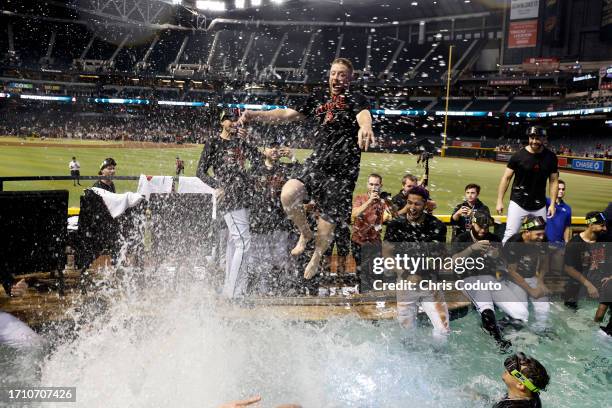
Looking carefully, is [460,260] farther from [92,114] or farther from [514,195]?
[92,114]

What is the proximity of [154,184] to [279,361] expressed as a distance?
A: 11.3 ft

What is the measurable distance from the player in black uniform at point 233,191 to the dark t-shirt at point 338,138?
120 cm

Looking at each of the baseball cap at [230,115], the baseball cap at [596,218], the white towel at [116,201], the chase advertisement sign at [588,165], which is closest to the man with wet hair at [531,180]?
the baseball cap at [596,218]

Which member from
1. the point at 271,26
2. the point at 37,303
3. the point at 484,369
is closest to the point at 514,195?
the point at 484,369

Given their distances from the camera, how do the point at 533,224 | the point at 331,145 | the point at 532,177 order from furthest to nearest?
the point at 532,177
the point at 533,224
the point at 331,145

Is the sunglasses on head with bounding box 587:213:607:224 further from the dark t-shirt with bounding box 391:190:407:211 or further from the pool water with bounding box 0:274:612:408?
the dark t-shirt with bounding box 391:190:407:211

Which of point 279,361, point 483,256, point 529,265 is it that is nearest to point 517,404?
point 279,361

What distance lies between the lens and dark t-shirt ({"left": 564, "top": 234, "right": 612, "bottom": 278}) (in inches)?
242

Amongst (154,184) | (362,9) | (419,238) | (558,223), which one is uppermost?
(362,9)

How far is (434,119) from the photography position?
5409cm

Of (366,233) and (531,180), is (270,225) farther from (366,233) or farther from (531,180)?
(531,180)

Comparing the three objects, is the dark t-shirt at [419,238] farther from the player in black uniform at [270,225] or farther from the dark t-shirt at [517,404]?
the dark t-shirt at [517,404]

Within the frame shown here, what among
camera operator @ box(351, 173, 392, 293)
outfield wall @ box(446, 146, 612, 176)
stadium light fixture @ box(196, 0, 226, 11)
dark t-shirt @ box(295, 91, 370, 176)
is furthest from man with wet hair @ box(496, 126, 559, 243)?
stadium light fixture @ box(196, 0, 226, 11)

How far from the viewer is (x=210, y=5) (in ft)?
171
